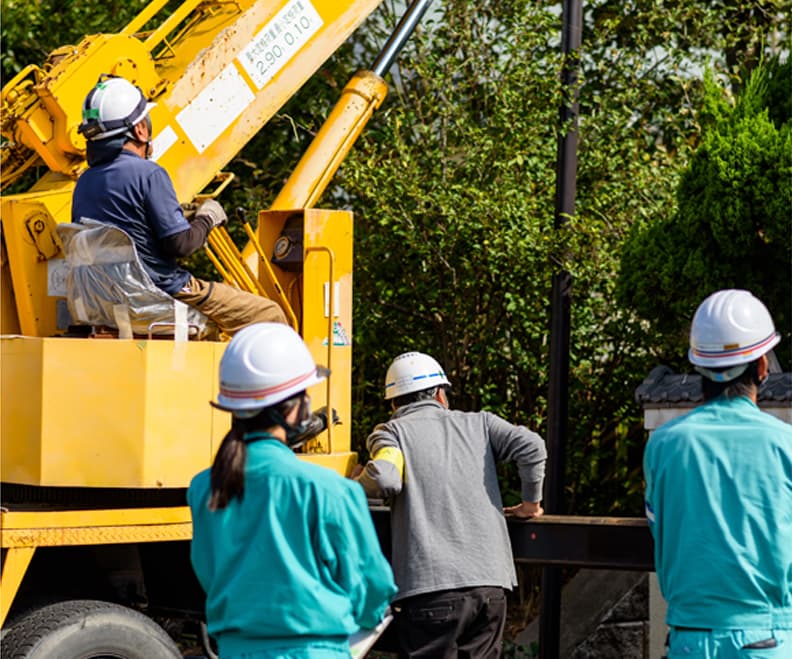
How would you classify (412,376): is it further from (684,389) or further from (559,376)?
(559,376)

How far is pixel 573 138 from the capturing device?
9.80 meters

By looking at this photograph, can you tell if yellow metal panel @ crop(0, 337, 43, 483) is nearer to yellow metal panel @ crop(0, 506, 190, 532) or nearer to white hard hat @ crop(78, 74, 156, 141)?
yellow metal panel @ crop(0, 506, 190, 532)

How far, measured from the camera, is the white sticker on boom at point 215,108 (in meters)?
7.38

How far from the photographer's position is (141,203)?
6133 mm

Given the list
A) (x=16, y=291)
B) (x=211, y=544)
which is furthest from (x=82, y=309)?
(x=211, y=544)

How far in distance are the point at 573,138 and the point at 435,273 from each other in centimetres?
165

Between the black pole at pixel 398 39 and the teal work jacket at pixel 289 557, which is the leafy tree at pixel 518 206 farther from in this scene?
the teal work jacket at pixel 289 557

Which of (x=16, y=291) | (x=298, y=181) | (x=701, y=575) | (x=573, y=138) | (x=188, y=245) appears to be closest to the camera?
(x=701, y=575)

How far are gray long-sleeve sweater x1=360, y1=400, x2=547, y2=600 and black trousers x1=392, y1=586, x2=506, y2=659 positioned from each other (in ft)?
0.19

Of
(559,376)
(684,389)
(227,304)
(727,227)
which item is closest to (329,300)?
(227,304)

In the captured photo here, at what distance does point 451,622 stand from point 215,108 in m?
3.23

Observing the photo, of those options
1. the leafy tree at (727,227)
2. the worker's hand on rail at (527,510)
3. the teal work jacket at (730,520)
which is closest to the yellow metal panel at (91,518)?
the worker's hand on rail at (527,510)

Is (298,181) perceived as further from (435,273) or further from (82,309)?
(435,273)

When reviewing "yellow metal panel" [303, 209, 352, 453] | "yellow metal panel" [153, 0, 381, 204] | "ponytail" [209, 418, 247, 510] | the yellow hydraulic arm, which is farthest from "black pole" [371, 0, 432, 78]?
"ponytail" [209, 418, 247, 510]
